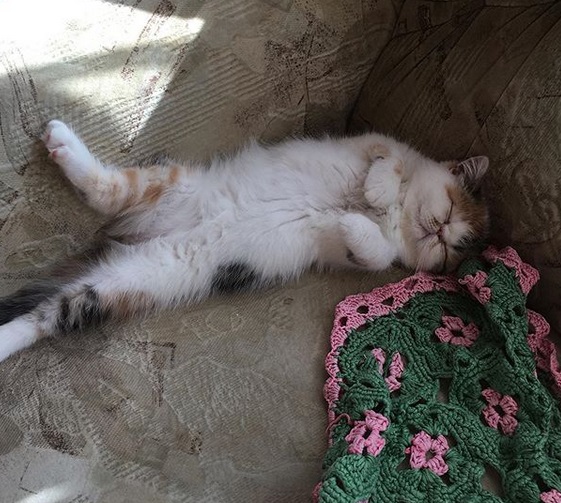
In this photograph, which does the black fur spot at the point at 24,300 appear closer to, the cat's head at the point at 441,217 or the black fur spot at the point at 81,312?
the black fur spot at the point at 81,312


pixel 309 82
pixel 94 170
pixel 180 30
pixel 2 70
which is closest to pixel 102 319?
pixel 94 170

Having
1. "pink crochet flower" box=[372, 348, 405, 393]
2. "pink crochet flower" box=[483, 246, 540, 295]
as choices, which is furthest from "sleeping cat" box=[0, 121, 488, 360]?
"pink crochet flower" box=[372, 348, 405, 393]

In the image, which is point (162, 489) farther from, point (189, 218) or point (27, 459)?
point (189, 218)

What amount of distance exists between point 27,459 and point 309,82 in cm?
109

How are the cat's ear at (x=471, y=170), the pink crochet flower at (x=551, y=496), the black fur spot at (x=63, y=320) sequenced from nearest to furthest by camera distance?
the pink crochet flower at (x=551, y=496)
the black fur spot at (x=63, y=320)
the cat's ear at (x=471, y=170)

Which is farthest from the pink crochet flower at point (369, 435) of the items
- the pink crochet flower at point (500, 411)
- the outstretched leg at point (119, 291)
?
the outstretched leg at point (119, 291)

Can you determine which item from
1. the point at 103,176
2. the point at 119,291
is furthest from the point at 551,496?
the point at 103,176

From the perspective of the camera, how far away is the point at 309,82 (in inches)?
61.1

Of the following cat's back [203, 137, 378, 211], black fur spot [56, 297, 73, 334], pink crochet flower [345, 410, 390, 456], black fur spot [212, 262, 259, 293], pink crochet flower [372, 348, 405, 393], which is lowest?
pink crochet flower [345, 410, 390, 456]

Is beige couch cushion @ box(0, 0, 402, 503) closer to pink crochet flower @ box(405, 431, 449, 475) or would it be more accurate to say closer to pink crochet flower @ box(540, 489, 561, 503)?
pink crochet flower @ box(405, 431, 449, 475)

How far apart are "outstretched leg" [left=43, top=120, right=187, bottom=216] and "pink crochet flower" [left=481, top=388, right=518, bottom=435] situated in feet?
2.95

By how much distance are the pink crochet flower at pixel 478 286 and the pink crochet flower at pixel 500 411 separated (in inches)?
8.1

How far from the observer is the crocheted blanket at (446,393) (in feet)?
3.70

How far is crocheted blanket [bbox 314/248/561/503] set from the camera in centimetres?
113
